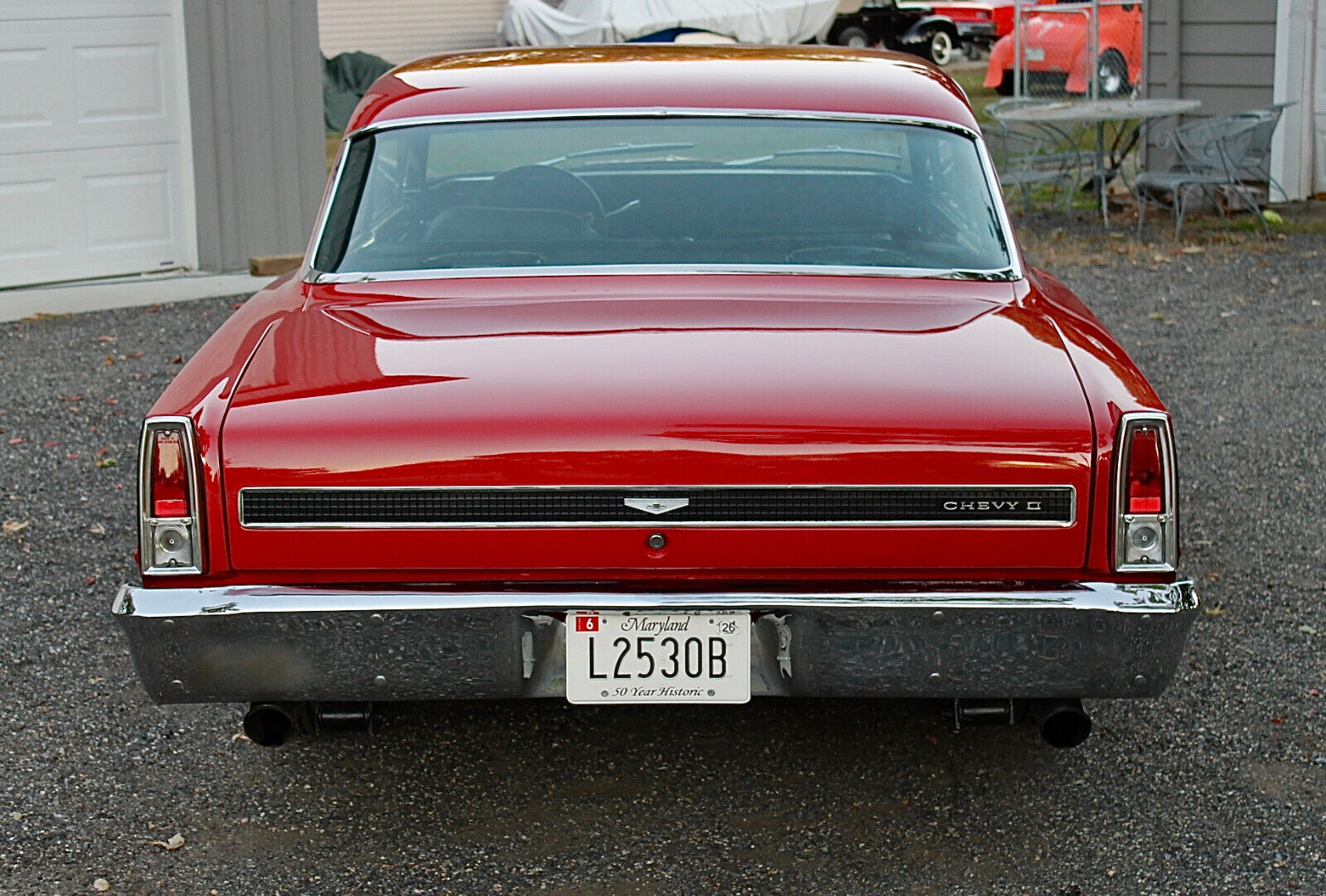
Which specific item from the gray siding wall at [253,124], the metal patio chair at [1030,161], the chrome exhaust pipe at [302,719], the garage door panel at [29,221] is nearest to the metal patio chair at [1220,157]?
the metal patio chair at [1030,161]

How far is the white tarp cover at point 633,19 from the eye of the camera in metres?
25.0

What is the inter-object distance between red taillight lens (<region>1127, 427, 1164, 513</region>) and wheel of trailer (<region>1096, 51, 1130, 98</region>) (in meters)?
15.2

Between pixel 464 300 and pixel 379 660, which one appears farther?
pixel 464 300

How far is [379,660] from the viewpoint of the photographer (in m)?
3.17

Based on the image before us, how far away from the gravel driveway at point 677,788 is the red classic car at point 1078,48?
13.5 meters

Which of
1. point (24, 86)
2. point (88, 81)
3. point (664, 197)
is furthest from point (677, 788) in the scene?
point (88, 81)

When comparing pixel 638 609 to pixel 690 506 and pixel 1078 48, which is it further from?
pixel 1078 48

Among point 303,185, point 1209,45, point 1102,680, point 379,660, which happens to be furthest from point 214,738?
point 1209,45

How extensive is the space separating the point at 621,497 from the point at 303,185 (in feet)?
28.6

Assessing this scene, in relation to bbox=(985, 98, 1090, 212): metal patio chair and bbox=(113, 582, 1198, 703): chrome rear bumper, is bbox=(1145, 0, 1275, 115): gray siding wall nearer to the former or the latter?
bbox=(985, 98, 1090, 212): metal patio chair

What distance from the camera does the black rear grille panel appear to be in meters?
3.11

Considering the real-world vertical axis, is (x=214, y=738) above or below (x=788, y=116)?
below

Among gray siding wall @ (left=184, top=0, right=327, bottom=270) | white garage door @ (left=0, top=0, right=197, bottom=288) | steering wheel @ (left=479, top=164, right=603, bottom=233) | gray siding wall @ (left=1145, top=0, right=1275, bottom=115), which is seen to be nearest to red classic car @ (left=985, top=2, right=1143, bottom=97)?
gray siding wall @ (left=1145, top=0, right=1275, bottom=115)

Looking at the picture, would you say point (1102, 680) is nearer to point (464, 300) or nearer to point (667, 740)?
point (667, 740)
